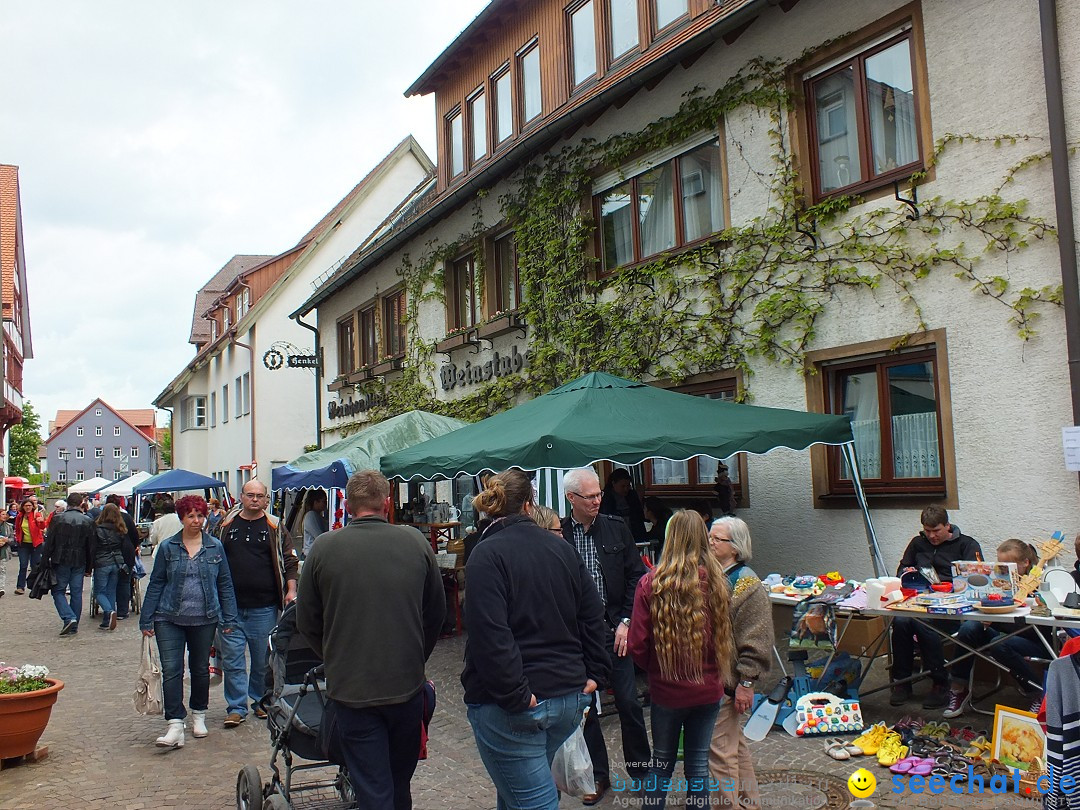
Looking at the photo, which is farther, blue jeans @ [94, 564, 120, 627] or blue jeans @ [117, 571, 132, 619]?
blue jeans @ [117, 571, 132, 619]

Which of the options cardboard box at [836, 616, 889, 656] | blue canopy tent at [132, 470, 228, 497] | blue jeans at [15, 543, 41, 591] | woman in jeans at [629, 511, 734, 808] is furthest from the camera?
blue canopy tent at [132, 470, 228, 497]

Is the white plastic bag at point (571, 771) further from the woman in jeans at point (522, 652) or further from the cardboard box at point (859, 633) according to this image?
the cardboard box at point (859, 633)

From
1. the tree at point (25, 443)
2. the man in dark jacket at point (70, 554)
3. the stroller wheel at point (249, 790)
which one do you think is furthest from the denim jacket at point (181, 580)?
the tree at point (25, 443)

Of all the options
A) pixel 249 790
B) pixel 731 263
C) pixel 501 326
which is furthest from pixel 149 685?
pixel 501 326

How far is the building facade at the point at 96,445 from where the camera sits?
114 metres

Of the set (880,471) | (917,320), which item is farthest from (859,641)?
(917,320)

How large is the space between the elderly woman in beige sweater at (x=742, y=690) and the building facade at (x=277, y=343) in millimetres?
20311

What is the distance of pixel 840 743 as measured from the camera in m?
6.24

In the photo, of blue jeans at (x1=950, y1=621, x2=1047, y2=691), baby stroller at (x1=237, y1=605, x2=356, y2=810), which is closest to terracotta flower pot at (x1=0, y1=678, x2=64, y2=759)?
baby stroller at (x1=237, y1=605, x2=356, y2=810)

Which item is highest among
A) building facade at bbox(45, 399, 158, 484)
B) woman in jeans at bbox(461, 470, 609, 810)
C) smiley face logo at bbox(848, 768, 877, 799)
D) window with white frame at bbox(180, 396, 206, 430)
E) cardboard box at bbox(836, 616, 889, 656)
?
building facade at bbox(45, 399, 158, 484)

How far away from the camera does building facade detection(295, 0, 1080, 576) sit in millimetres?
7883

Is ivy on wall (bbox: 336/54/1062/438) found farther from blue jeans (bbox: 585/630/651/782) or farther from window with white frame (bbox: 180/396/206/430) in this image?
window with white frame (bbox: 180/396/206/430)

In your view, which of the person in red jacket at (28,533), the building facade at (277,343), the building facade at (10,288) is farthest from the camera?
the building facade at (10,288)

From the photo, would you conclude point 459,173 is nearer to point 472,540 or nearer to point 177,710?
point 472,540
